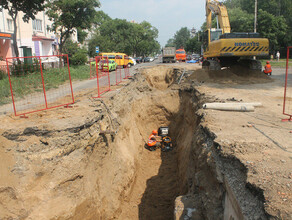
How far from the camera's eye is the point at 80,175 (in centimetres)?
604

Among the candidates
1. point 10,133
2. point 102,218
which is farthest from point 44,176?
point 102,218

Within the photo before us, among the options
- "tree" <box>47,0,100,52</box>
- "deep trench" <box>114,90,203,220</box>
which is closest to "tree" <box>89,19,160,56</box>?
"tree" <box>47,0,100,52</box>

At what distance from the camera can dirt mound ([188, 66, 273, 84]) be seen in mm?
14141

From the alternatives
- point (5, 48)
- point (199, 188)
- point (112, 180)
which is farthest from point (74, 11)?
point (199, 188)

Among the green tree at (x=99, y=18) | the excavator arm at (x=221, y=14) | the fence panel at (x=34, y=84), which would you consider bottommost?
the fence panel at (x=34, y=84)

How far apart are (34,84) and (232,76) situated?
10.9 m

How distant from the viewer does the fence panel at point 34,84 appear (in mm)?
9172

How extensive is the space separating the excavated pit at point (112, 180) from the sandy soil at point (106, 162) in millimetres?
22

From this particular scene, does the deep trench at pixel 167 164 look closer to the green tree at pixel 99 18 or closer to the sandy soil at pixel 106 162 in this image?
the sandy soil at pixel 106 162

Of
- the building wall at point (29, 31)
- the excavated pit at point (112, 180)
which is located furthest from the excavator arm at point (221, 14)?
the building wall at point (29, 31)

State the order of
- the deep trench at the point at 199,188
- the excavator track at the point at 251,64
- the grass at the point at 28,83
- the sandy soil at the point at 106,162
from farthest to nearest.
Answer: the excavator track at the point at 251,64
the grass at the point at 28,83
the sandy soil at the point at 106,162
the deep trench at the point at 199,188

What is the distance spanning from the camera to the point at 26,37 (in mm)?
27297

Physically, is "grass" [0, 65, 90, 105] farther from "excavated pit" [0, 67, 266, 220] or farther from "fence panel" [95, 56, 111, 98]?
"excavated pit" [0, 67, 266, 220]

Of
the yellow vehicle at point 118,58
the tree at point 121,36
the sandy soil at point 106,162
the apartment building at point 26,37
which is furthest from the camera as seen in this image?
A: the tree at point 121,36
